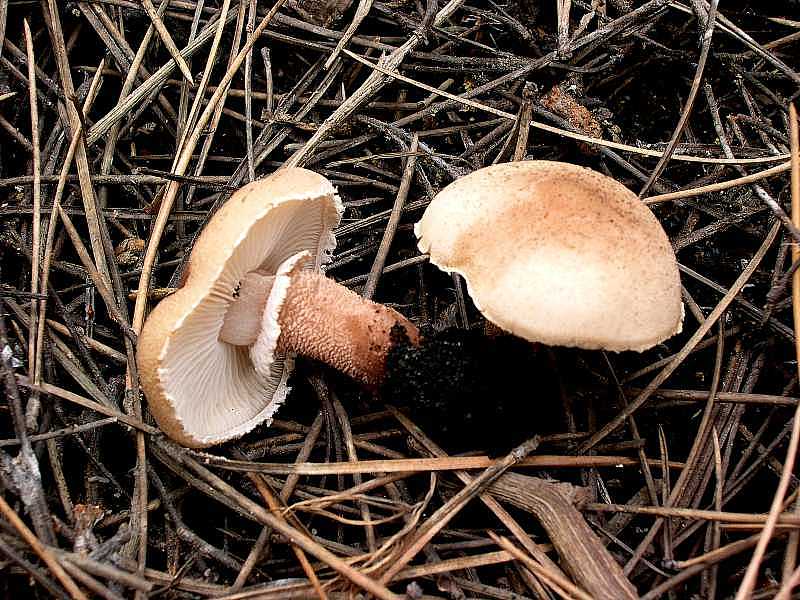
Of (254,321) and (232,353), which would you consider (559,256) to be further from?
(232,353)

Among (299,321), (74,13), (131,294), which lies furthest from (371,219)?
(74,13)

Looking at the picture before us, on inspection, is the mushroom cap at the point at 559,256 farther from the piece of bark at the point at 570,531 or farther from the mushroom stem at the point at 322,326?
A: the piece of bark at the point at 570,531

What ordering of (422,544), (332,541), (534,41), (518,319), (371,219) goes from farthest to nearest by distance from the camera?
(534,41)
(371,219)
(332,541)
(422,544)
(518,319)

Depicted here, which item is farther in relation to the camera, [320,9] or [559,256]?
[320,9]

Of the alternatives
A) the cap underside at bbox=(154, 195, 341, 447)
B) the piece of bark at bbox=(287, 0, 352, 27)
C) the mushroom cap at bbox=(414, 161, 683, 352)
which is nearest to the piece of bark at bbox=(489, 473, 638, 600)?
the mushroom cap at bbox=(414, 161, 683, 352)

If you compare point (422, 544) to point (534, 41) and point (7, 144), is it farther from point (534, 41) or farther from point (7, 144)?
point (7, 144)

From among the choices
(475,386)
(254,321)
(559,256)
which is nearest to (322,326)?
(254,321)

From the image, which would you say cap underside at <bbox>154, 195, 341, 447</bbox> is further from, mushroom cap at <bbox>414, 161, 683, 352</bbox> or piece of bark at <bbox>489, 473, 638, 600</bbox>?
piece of bark at <bbox>489, 473, 638, 600</bbox>
